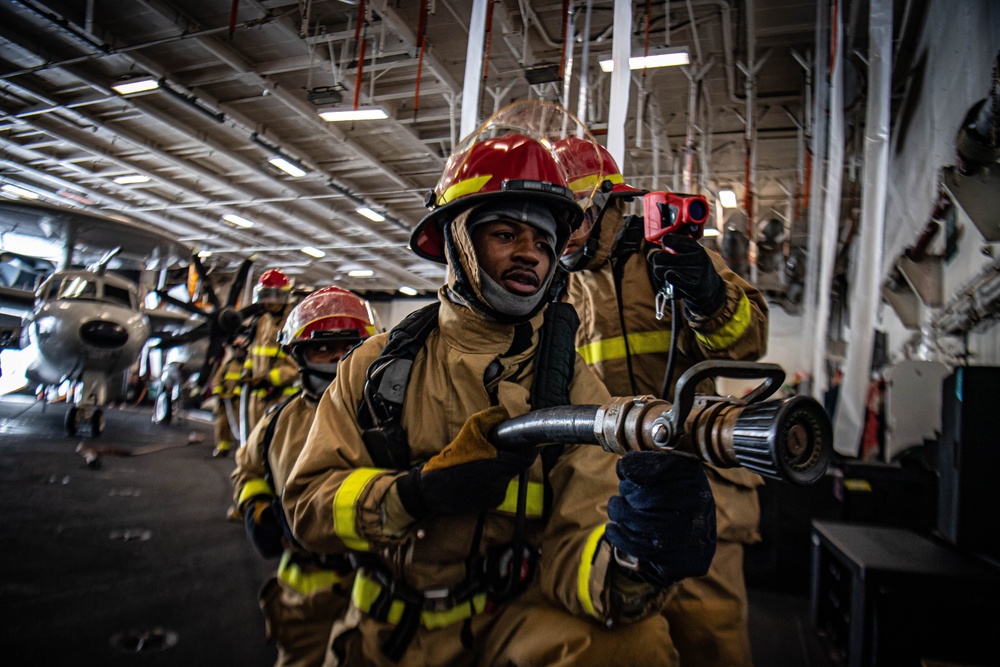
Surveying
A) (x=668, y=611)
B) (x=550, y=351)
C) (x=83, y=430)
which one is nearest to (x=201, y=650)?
(x=668, y=611)

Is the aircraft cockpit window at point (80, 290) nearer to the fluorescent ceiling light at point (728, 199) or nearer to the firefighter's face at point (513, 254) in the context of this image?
the firefighter's face at point (513, 254)

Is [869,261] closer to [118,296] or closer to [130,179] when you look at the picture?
[118,296]

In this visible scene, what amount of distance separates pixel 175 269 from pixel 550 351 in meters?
16.1

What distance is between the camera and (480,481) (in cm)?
132

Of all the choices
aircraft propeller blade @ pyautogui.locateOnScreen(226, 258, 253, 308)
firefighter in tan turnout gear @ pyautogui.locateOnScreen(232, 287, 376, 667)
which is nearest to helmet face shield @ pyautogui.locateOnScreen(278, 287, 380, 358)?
firefighter in tan turnout gear @ pyautogui.locateOnScreen(232, 287, 376, 667)

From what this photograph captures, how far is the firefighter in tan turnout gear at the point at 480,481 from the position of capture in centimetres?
136

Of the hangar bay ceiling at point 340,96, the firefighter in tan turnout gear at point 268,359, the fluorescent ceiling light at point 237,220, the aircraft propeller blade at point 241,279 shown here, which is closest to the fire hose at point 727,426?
the hangar bay ceiling at point 340,96

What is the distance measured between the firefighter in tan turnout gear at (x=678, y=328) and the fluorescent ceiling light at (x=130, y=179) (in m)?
17.3

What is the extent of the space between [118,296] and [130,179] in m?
8.77

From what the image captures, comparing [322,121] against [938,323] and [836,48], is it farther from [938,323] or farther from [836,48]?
[938,323]

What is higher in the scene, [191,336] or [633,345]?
[633,345]

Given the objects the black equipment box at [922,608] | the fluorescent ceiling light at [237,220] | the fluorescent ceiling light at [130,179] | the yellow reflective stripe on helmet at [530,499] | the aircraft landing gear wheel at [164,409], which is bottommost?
the aircraft landing gear wheel at [164,409]

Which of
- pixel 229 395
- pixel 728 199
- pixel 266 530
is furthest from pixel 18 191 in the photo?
pixel 266 530

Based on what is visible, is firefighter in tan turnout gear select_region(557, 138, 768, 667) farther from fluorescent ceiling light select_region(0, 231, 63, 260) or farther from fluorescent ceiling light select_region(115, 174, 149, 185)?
fluorescent ceiling light select_region(115, 174, 149, 185)
